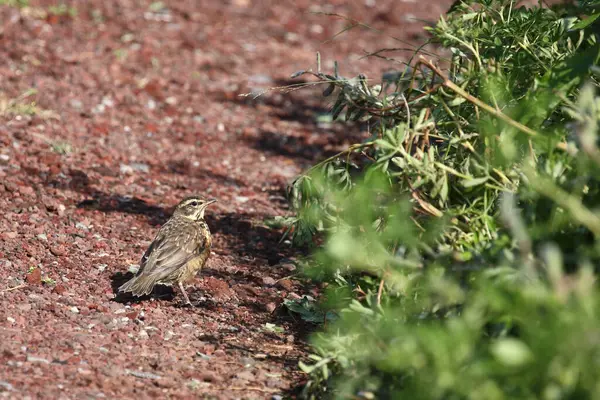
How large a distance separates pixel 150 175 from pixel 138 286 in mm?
2826

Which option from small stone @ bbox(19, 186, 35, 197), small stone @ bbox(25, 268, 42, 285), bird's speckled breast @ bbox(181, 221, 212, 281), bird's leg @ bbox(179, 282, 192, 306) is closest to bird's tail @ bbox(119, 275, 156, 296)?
bird's leg @ bbox(179, 282, 192, 306)

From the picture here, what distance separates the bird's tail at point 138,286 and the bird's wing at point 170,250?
0.07m

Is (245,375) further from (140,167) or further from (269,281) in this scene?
(140,167)

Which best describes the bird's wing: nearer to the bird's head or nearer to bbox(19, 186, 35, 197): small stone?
the bird's head

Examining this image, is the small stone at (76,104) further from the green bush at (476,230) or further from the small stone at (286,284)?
the green bush at (476,230)

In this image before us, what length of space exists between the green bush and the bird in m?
1.00

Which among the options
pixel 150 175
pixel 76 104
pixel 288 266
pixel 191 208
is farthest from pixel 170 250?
pixel 76 104

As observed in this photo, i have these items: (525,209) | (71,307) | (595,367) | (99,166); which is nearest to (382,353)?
(525,209)

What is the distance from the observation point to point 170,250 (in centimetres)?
643

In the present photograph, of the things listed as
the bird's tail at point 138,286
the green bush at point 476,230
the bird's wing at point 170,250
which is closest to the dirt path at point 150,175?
the bird's tail at point 138,286

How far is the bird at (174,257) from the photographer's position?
601cm

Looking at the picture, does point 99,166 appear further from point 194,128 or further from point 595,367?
point 595,367

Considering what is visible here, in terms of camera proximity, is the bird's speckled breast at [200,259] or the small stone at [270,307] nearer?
the small stone at [270,307]

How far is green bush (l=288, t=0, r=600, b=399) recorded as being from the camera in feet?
9.27
